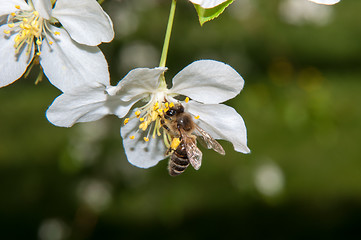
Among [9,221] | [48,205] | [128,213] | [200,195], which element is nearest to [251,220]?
[200,195]

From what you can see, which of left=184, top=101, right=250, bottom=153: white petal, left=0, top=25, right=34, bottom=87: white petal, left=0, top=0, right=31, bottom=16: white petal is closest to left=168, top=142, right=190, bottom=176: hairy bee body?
left=184, top=101, right=250, bottom=153: white petal

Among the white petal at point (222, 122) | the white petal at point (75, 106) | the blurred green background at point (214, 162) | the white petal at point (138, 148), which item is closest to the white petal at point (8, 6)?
the white petal at point (75, 106)

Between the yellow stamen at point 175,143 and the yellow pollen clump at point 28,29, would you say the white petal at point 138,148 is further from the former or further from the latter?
the yellow pollen clump at point 28,29

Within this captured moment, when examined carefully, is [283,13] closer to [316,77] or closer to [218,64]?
[316,77]

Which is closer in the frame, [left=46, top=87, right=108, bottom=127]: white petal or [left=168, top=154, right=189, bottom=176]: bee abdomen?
[left=46, top=87, right=108, bottom=127]: white petal

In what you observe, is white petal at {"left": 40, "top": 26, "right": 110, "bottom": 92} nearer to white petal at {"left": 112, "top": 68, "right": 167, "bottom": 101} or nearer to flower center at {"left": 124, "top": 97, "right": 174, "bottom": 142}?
white petal at {"left": 112, "top": 68, "right": 167, "bottom": 101}

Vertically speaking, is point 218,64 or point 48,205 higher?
point 218,64

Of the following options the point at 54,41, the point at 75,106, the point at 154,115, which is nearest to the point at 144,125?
the point at 154,115
